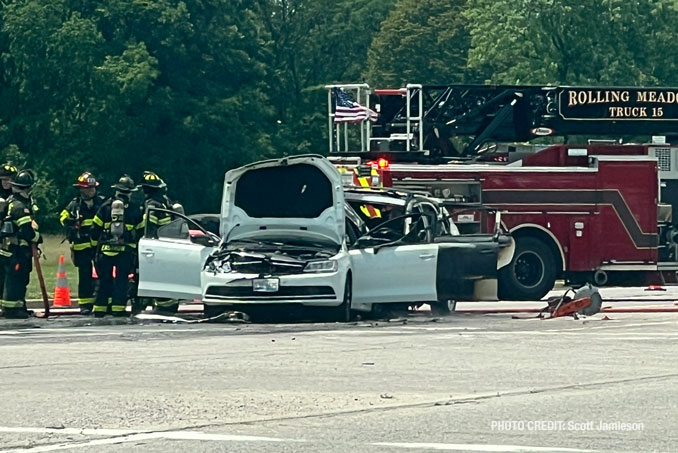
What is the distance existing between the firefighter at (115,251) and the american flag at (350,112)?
23.3 feet

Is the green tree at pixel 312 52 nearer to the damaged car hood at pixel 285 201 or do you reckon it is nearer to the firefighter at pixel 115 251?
the firefighter at pixel 115 251

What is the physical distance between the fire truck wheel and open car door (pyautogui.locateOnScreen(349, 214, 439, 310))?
4.63m

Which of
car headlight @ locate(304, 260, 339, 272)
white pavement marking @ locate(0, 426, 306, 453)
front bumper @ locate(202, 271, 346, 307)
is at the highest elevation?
white pavement marking @ locate(0, 426, 306, 453)

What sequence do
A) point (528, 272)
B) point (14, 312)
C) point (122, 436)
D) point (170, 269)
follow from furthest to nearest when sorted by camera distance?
point (528, 272) → point (14, 312) → point (170, 269) → point (122, 436)

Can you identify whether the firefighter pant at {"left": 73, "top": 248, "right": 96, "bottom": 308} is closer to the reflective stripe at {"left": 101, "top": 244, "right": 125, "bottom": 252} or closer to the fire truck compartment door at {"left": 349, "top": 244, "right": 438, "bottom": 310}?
the reflective stripe at {"left": 101, "top": 244, "right": 125, "bottom": 252}

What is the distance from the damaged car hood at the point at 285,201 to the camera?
62.7 feet

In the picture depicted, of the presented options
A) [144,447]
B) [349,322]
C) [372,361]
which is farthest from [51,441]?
[349,322]

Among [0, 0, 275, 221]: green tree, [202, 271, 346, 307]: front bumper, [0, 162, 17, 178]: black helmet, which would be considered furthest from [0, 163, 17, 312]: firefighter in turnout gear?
[0, 0, 275, 221]: green tree

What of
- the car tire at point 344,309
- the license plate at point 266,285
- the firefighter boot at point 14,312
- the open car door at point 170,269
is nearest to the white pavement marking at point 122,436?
the license plate at point 266,285

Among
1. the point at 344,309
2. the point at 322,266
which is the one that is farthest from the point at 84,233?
the point at 344,309

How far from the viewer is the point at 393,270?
18969 millimetres

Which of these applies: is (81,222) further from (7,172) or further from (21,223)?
(21,223)

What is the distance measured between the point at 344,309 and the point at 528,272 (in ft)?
19.9

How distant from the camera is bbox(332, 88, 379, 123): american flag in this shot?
26.5 metres
